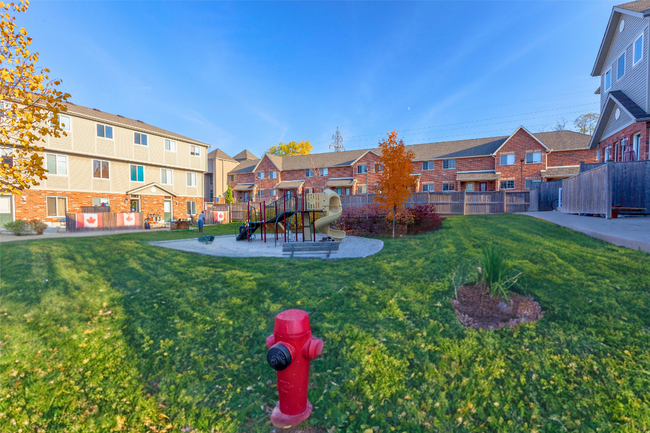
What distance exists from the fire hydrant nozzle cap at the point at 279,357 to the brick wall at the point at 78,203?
28.8m

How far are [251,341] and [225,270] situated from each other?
359 cm

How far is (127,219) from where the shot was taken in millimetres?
22328

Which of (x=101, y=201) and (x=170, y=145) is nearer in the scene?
(x=101, y=201)

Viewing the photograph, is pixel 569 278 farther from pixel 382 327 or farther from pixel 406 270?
pixel 382 327

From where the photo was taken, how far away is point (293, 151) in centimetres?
6500

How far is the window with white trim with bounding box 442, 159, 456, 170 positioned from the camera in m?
36.9

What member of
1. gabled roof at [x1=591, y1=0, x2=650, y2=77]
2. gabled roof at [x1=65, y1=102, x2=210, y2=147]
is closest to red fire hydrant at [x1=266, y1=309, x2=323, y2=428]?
gabled roof at [x1=591, y1=0, x2=650, y2=77]

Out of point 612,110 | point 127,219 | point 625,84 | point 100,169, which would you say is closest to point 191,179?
point 100,169

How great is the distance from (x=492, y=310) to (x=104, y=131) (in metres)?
31.9

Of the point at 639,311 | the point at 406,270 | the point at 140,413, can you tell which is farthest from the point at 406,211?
the point at 140,413

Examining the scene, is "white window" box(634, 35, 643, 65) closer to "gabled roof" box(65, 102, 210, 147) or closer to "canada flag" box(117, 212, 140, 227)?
"canada flag" box(117, 212, 140, 227)

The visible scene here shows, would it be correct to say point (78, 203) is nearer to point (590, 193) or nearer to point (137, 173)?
point (137, 173)

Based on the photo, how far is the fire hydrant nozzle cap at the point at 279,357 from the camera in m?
2.67

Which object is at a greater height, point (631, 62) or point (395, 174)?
point (631, 62)
